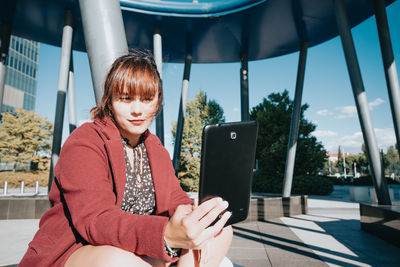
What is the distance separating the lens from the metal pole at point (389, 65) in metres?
5.44

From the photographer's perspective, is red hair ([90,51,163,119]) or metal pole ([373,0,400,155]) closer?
red hair ([90,51,163,119])

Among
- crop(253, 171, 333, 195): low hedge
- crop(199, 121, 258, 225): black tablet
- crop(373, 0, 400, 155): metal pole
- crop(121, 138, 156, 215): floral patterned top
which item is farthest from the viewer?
crop(253, 171, 333, 195): low hedge

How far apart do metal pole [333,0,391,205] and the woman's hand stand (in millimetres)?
5763

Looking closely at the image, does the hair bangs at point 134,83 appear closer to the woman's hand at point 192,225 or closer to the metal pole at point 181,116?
the woman's hand at point 192,225

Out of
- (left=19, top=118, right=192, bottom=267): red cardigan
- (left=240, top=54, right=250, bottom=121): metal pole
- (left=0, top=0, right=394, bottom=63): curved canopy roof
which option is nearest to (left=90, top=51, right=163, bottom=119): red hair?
(left=19, top=118, right=192, bottom=267): red cardigan

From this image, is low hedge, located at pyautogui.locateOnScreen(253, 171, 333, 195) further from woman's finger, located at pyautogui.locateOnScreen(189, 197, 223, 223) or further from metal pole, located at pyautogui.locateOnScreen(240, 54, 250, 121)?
woman's finger, located at pyautogui.locateOnScreen(189, 197, 223, 223)

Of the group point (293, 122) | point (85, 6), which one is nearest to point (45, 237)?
point (85, 6)

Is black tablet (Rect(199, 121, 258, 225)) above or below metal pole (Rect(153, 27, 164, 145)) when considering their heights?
below

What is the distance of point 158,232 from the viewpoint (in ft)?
2.85

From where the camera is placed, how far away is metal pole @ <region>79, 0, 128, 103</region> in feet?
5.57

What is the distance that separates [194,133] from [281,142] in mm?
7748

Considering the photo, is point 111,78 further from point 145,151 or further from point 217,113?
point 217,113

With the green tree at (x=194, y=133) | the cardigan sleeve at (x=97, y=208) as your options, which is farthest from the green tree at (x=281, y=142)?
the cardigan sleeve at (x=97, y=208)

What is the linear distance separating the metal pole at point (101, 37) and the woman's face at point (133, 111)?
43 cm
